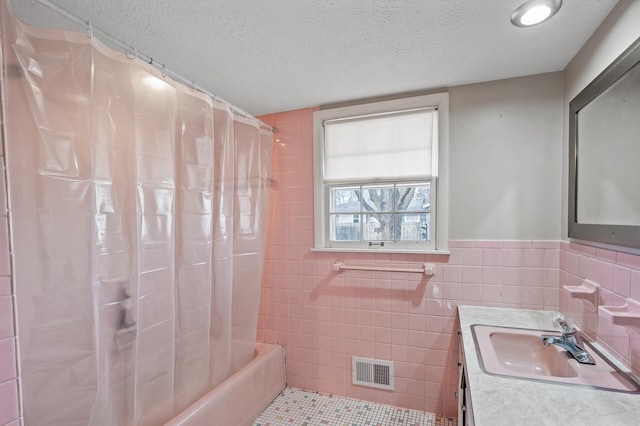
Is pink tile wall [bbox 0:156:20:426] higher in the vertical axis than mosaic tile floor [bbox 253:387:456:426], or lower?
higher

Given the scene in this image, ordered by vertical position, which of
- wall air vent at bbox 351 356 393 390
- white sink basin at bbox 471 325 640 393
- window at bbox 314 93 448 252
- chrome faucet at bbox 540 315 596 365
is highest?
window at bbox 314 93 448 252

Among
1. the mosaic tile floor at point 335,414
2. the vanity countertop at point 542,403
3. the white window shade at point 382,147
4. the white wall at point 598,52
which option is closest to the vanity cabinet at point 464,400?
the vanity countertop at point 542,403

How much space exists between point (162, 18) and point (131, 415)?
1.73 m

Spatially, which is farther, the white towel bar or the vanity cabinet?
the white towel bar

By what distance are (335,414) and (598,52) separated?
8.05 ft

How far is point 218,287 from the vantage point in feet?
5.76

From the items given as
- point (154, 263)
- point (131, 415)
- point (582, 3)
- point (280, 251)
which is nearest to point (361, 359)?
point (280, 251)

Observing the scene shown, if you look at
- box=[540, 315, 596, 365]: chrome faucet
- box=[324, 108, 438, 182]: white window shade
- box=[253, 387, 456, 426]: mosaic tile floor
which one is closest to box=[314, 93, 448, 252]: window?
box=[324, 108, 438, 182]: white window shade

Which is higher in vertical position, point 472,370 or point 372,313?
point 472,370

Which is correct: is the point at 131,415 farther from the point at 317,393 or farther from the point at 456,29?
the point at 456,29

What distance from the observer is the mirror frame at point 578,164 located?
1007mm

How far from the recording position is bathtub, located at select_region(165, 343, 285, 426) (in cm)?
151

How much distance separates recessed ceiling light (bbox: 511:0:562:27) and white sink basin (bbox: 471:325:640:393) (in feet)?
4.55

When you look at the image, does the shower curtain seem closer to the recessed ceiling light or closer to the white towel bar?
the white towel bar
